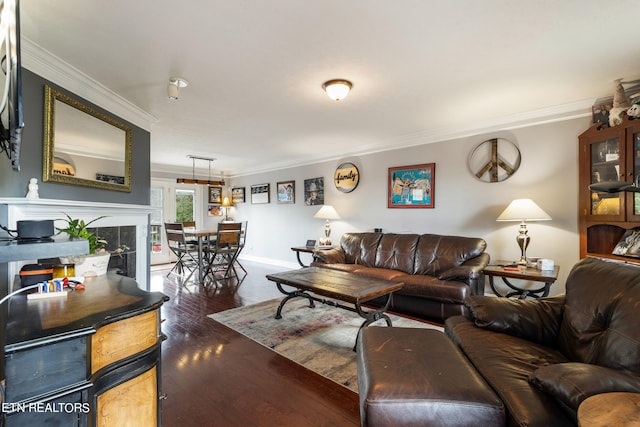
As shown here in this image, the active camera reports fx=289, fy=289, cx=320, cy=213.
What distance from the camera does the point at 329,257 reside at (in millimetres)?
4207

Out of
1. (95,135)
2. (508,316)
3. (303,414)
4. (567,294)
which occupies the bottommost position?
(303,414)

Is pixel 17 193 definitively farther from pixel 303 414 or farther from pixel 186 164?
pixel 186 164

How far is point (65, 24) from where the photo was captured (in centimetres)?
179

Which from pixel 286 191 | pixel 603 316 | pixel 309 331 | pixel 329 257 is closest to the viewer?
pixel 603 316

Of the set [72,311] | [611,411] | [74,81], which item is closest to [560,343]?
[611,411]

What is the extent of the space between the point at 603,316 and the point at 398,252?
262 cm

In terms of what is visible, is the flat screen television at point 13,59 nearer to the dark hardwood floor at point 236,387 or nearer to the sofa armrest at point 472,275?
the dark hardwood floor at point 236,387

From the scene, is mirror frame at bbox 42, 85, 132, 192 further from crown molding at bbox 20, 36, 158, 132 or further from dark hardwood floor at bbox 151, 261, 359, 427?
dark hardwood floor at bbox 151, 261, 359, 427

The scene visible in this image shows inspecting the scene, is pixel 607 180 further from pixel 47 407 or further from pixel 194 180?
pixel 194 180

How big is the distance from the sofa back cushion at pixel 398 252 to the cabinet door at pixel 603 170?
182 centimetres

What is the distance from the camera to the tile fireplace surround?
1867 mm

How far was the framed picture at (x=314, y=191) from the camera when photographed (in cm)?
566

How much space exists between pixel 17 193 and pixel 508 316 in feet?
10.8

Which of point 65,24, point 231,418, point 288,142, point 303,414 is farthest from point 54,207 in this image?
point 288,142
